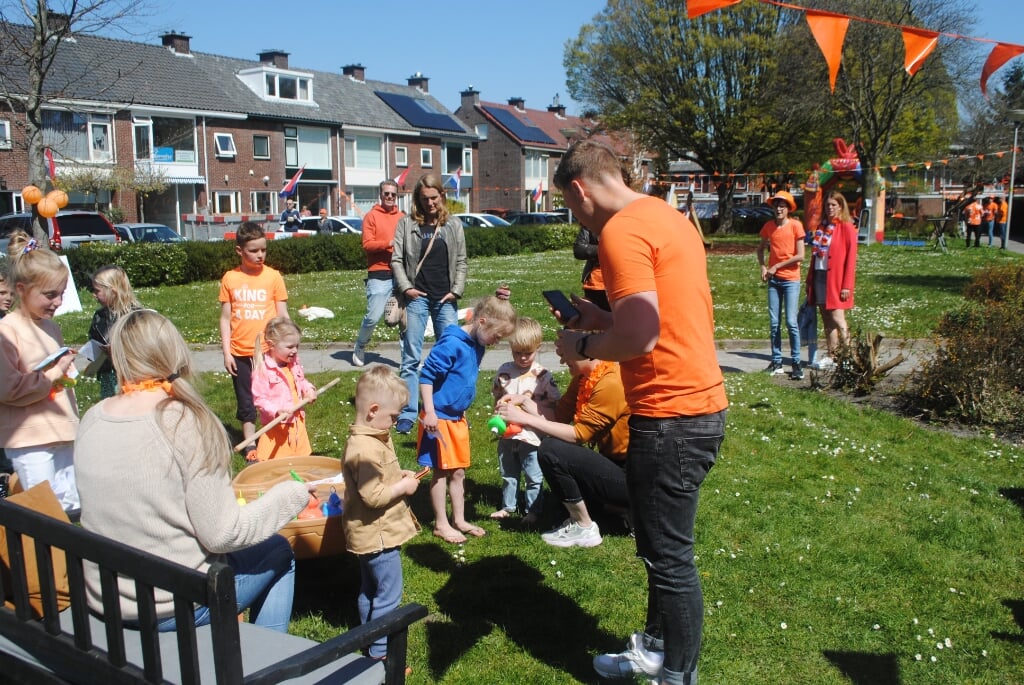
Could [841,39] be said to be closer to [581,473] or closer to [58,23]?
[581,473]

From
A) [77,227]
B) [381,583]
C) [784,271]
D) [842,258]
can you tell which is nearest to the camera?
[381,583]

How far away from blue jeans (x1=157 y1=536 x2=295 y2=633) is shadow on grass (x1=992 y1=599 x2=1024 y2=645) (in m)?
3.10

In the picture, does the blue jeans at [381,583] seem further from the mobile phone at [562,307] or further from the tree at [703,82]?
the tree at [703,82]

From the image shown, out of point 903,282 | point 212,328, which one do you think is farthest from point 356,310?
point 903,282

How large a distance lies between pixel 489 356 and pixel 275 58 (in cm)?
4276

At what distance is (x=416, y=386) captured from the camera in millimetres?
7086

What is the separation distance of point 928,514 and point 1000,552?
562mm

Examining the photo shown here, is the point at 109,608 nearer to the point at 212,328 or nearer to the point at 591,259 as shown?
the point at 591,259

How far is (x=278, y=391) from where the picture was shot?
5.42 metres

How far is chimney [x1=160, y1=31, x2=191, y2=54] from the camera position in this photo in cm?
4203

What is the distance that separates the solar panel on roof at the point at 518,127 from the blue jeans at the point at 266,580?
61388 mm

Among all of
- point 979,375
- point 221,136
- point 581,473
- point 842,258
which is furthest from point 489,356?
point 221,136

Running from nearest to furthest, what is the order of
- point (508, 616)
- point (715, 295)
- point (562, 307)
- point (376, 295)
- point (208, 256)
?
1. point (562, 307)
2. point (508, 616)
3. point (376, 295)
4. point (715, 295)
5. point (208, 256)

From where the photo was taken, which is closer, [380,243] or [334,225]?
[380,243]
